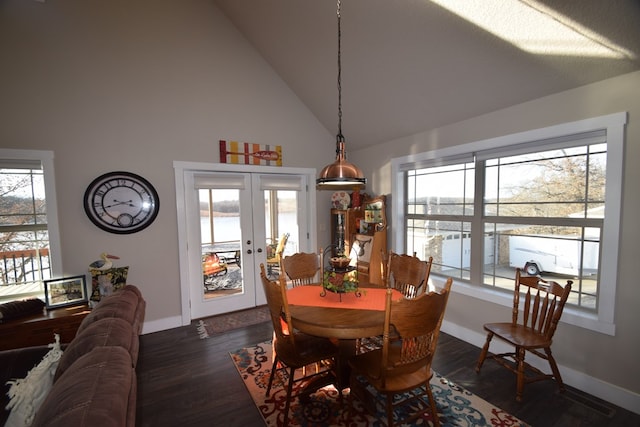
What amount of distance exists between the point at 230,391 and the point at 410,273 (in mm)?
1953

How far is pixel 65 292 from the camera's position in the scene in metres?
2.94

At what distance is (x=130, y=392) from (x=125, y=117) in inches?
126

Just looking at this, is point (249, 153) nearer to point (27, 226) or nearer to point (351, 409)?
point (27, 226)

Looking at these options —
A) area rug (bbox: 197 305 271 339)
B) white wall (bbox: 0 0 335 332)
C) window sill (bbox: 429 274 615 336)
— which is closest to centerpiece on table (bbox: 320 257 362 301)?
window sill (bbox: 429 274 615 336)

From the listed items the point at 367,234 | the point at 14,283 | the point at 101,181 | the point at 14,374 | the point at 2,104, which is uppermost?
the point at 2,104

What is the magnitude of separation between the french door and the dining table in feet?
5.93

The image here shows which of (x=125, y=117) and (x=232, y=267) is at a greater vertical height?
(x=125, y=117)

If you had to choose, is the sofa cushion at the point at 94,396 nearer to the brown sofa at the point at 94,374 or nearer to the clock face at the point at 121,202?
the brown sofa at the point at 94,374

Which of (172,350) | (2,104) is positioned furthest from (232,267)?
(2,104)

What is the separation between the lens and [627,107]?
6.84ft

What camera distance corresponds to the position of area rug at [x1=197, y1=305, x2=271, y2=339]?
3578mm

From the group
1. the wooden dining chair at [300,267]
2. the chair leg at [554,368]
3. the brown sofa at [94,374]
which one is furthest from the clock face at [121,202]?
the chair leg at [554,368]

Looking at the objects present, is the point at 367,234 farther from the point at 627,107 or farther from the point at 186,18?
the point at 186,18

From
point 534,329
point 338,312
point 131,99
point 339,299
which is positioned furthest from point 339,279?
point 131,99
